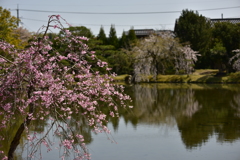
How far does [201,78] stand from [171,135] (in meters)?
18.8

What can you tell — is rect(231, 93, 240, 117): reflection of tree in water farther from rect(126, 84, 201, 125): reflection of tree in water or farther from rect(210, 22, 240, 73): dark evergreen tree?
rect(210, 22, 240, 73): dark evergreen tree

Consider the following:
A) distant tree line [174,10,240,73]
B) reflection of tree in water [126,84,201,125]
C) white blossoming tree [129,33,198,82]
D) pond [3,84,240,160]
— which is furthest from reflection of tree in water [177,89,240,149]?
distant tree line [174,10,240,73]

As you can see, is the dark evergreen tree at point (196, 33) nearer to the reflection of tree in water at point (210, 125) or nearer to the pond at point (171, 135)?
the reflection of tree in water at point (210, 125)

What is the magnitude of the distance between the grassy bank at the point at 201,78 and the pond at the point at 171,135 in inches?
493

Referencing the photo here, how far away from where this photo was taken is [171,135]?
7910mm

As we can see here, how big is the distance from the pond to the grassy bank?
41.1 feet

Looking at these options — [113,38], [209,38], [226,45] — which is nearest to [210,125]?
[226,45]

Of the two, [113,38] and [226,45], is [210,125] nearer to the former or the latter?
[226,45]

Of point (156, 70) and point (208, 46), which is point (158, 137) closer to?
point (156, 70)

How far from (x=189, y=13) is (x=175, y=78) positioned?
7.28 m

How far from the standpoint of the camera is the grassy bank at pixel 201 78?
81.1 feet

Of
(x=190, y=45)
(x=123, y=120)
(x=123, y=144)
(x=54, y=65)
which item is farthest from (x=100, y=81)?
(x=190, y=45)

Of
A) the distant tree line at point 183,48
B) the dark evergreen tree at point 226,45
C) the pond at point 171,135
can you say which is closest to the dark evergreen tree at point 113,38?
the distant tree line at point 183,48

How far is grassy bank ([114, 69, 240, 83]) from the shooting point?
24719 mm
